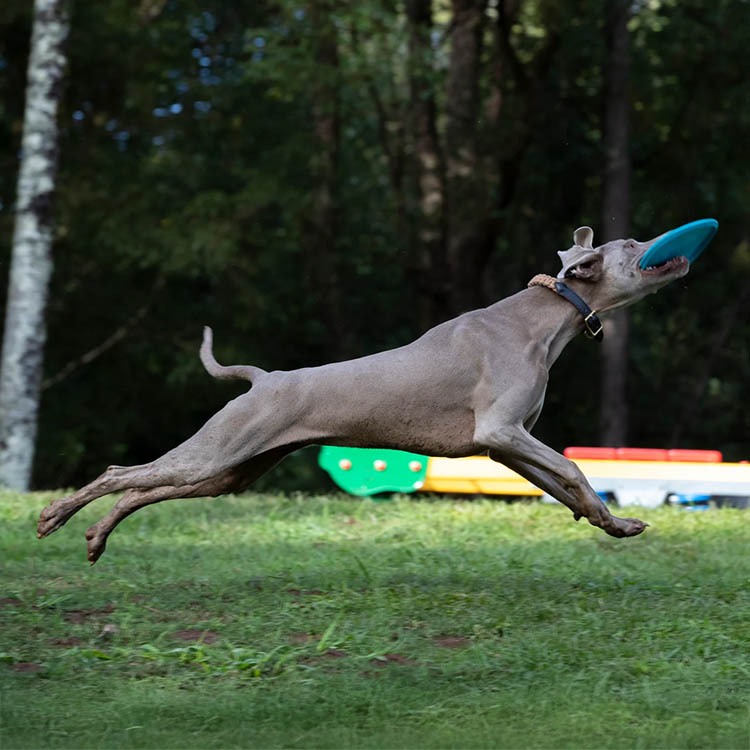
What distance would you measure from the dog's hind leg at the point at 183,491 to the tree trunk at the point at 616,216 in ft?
43.5

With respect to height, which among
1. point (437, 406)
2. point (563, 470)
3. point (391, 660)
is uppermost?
point (437, 406)

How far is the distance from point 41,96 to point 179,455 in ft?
26.6

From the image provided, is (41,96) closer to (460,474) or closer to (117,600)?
(460,474)

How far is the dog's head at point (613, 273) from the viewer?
255 inches

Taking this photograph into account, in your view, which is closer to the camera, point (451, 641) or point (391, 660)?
point (391, 660)

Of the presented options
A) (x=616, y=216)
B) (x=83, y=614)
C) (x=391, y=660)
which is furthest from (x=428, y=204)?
(x=391, y=660)

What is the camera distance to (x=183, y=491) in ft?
21.1

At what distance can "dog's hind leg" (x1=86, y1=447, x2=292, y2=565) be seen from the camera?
6434 millimetres

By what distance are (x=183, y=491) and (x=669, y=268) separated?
288 cm

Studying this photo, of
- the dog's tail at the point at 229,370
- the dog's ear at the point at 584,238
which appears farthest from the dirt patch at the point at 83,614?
the dog's ear at the point at 584,238

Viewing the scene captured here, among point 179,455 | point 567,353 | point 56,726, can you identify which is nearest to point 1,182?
point 567,353

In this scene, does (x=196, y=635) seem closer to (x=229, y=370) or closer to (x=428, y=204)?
(x=229, y=370)

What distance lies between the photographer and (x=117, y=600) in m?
6.37

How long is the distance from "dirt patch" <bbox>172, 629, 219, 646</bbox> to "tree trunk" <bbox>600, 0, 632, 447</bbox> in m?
14.2
